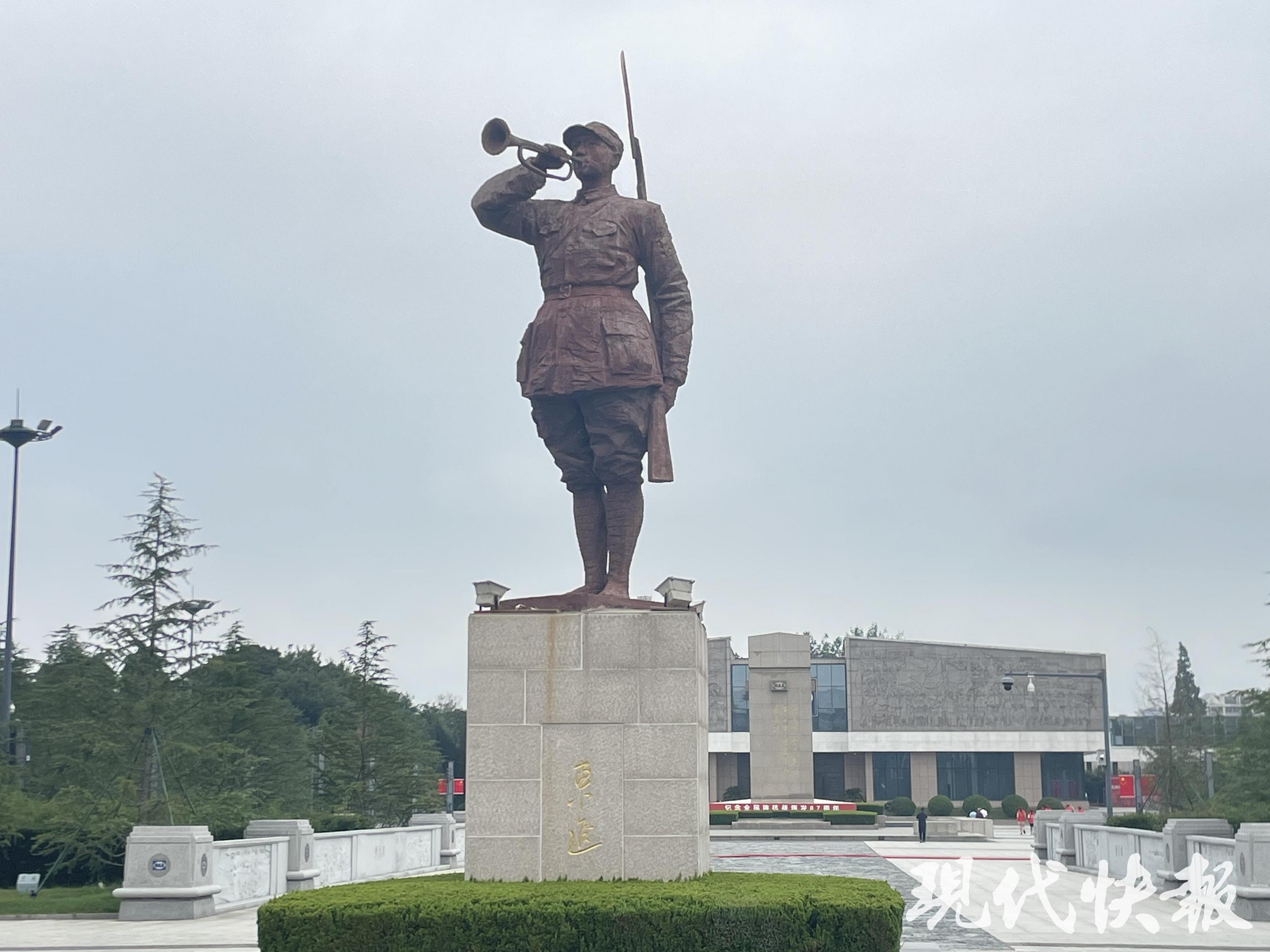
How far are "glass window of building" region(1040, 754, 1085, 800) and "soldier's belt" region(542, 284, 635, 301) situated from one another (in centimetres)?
5259

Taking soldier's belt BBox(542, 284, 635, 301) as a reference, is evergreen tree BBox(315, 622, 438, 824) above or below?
below

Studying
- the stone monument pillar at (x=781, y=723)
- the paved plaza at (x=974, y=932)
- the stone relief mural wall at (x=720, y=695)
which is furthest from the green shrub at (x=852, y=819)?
the stone relief mural wall at (x=720, y=695)

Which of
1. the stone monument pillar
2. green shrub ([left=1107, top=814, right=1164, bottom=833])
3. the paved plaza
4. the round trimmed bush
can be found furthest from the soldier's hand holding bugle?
the round trimmed bush

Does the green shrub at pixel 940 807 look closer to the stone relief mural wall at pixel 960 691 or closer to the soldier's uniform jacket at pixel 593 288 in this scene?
the stone relief mural wall at pixel 960 691

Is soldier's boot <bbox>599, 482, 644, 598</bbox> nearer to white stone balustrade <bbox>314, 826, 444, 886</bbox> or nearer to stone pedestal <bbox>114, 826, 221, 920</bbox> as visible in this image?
stone pedestal <bbox>114, 826, 221, 920</bbox>

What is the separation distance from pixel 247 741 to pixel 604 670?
22.9 m

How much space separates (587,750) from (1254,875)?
33.4ft

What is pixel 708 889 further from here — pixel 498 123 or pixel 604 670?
pixel 498 123

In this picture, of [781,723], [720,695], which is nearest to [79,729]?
[781,723]

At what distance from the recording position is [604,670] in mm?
8125

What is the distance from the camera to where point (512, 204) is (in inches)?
358

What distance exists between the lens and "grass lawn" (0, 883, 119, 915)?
1584 centimetres

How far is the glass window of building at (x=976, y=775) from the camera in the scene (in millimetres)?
57031

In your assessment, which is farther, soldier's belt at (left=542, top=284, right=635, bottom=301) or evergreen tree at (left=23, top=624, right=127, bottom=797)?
evergreen tree at (left=23, top=624, right=127, bottom=797)
